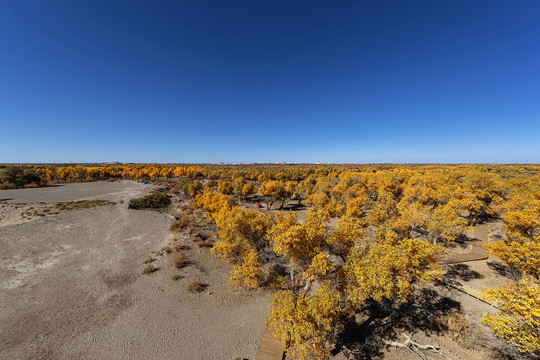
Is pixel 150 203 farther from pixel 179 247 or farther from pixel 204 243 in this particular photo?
pixel 204 243

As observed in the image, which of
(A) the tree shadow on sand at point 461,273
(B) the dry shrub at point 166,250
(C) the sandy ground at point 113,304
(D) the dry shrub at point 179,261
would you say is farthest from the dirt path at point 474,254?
(B) the dry shrub at point 166,250

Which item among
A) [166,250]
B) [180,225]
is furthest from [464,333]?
[180,225]

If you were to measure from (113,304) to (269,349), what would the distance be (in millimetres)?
15806

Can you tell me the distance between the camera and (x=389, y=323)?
47.8 ft

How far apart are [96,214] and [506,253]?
65.5 m

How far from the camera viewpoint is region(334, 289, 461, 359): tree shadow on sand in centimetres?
1304

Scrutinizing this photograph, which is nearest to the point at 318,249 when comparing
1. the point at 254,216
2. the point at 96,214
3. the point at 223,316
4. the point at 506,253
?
the point at 254,216

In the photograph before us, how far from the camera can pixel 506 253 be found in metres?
15.1

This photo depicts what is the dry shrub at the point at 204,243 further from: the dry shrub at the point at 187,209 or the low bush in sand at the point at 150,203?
the low bush in sand at the point at 150,203

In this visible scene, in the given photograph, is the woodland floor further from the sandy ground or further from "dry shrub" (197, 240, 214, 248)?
A: "dry shrub" (197, 240, 214, 248)

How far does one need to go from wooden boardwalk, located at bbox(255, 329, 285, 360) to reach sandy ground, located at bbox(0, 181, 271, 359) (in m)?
0.63

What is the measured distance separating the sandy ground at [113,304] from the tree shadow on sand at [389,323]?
733cm

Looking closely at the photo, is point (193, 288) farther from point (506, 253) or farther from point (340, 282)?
point (506, 253)

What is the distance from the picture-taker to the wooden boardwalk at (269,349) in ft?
41.2
